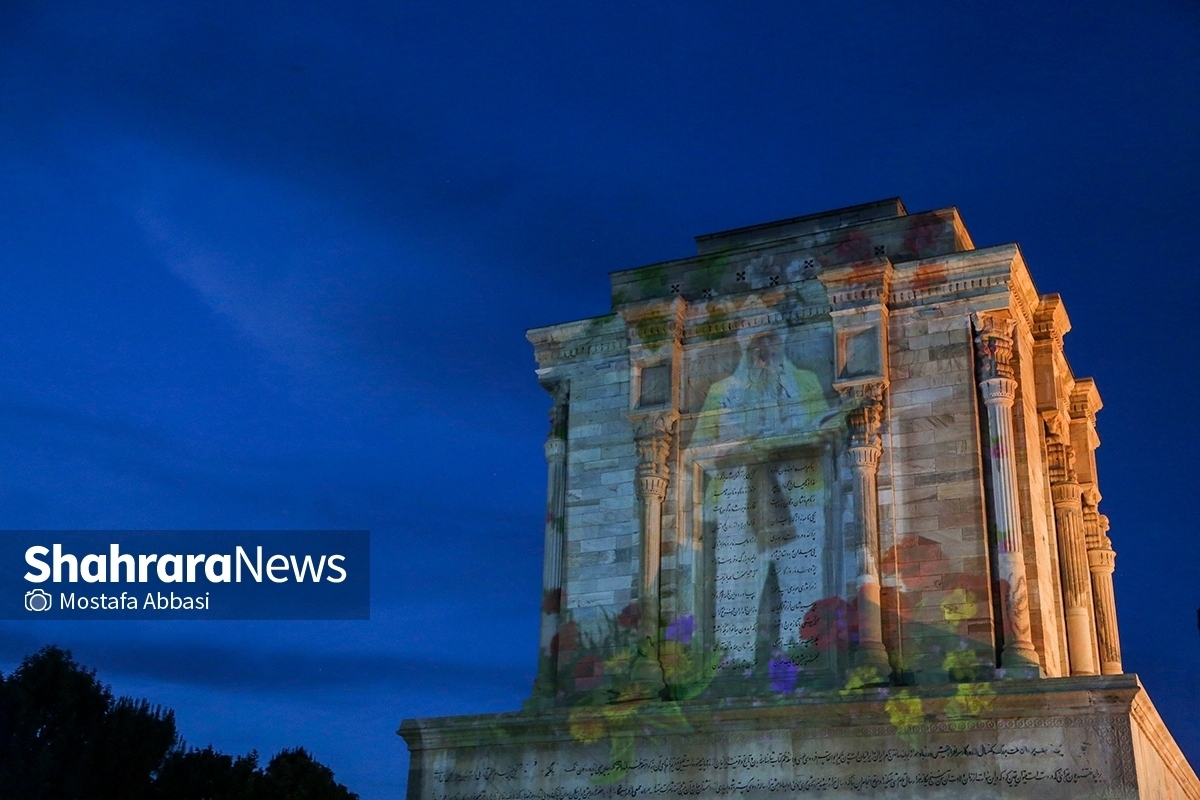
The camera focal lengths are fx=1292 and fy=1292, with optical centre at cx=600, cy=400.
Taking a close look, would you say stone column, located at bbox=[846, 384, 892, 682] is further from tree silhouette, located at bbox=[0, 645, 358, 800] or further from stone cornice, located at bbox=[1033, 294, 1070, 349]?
tree silhouette, located at bbox=[0, 645, 358, 800]

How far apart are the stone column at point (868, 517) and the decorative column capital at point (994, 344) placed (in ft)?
5.33

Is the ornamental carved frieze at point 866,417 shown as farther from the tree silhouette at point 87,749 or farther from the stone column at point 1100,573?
the tree silhouette at point 87,749

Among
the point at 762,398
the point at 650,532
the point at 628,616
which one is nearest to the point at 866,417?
the point at 762,398

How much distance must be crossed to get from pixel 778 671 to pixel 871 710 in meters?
2.70

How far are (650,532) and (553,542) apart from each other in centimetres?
205

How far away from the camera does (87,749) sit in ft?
118

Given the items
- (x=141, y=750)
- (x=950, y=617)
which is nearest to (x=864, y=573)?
(x=950, y=617)

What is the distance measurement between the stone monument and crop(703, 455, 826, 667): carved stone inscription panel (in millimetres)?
38

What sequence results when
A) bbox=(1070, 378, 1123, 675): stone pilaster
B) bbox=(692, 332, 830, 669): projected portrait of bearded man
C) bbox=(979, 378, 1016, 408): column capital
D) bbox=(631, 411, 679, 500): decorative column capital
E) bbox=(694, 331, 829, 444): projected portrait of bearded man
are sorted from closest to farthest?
bbox=(979, 378, 1016, 408): column capital < bbox=(692, 332, 830, 669): projected portrait of bearded man < bbox=(694, 331, 829, 444): projected portrait of bearded man < bbox=(631, 411, 679, 500): decorative column capital < bbox=(1070, 378, 1123, 675): stone pilaster

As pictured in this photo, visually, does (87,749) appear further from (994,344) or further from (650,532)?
(994,344)

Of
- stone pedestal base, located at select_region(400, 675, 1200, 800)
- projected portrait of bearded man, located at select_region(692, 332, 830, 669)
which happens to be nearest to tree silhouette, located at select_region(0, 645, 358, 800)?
stone pedestal base, located at select_region(400, 675, 1200, 800)

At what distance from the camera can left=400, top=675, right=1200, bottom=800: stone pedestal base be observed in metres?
16.2

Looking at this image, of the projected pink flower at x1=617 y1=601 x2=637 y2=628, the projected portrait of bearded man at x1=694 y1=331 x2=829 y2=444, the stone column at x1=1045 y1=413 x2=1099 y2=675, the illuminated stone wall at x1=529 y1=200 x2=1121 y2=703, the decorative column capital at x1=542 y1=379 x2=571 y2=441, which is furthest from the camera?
A: the decorative column capital at x1=542 y1=379 x2=571 y2=441

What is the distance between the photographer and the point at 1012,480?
1930cm
